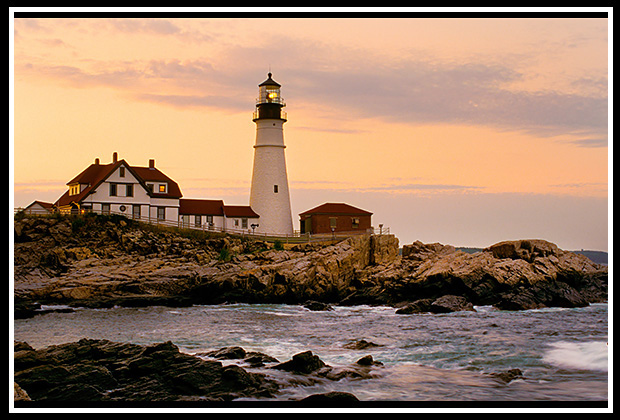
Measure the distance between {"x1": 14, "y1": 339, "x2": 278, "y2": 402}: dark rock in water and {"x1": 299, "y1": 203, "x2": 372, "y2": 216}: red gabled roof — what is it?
25437mm

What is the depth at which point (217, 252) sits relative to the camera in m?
32.8

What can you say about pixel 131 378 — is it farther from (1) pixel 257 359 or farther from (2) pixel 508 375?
(2) pixel 508 375

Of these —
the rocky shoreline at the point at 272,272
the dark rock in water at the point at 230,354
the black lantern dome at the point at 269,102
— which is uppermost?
the black lantern dome at the point at 269,102

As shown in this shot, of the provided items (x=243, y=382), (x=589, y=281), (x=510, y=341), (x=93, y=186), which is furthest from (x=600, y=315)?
(x=93, y=186)

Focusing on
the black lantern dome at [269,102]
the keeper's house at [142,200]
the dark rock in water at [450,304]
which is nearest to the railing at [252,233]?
the keeper's house at [142,200]

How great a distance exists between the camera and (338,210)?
37.8 meters

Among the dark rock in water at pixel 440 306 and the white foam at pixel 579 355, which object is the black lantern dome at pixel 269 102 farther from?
the white foam at pixel 579 355

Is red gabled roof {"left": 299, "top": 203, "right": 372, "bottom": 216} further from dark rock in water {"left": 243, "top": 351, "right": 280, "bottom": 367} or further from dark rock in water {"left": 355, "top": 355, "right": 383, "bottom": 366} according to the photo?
dark rock in water {"left": 355, "top": 355, "right": 383, "bottom": 366}

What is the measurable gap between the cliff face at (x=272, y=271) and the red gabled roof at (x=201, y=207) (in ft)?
12.7

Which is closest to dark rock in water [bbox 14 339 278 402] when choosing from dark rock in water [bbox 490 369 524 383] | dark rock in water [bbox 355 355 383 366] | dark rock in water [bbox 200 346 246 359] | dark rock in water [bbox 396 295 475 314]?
dark rock in water [bbox 200 346 246 359]

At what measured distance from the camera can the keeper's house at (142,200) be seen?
34781mm
